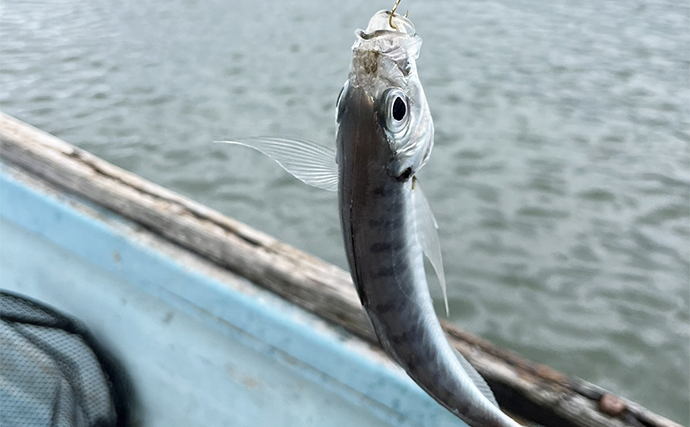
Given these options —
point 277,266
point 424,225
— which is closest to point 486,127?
point 277,266

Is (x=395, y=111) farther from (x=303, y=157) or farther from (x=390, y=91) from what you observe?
(x=303, y=157)

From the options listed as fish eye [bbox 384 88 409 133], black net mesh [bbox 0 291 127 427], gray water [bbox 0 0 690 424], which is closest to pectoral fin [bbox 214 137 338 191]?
fish eye [bbox 384 88 409 133]

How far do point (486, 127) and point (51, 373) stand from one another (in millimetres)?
4084

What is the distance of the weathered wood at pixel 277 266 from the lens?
1.44 metres

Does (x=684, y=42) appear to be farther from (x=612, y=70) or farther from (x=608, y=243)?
(x=608, y=243)

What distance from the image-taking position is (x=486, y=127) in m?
5.12

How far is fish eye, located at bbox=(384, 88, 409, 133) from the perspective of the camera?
2.87 ft

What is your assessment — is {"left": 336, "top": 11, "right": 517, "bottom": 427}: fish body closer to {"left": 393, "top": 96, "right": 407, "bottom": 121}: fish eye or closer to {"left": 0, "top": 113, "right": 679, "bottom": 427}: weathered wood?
{"left": 393, "top": 96, "right": 407, "bottom": 121}: fish eye

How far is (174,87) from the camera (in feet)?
19.8

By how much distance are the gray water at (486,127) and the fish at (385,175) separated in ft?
8.61

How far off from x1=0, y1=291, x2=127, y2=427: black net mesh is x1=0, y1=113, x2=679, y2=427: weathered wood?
445 millimetres

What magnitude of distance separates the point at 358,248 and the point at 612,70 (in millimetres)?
5798

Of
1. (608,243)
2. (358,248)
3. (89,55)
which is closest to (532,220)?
(608,243)

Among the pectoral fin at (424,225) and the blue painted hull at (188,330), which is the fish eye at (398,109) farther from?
the blue painted hull at (188,330)
